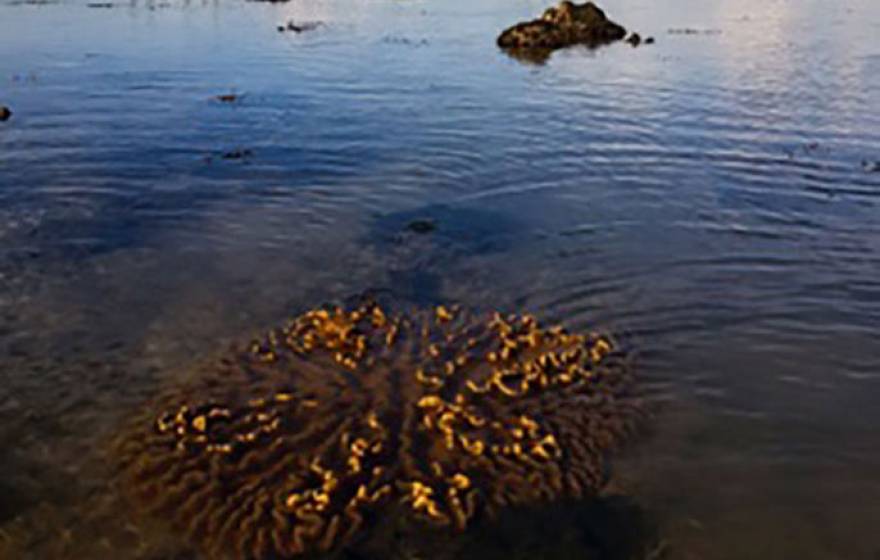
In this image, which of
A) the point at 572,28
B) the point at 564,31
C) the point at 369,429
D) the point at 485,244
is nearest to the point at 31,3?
the point at 564,31

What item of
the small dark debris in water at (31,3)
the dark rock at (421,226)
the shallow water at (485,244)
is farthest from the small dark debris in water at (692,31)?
the small dark debris in water at (31,3)

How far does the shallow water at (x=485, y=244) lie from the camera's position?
412 inches

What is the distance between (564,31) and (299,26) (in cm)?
2160

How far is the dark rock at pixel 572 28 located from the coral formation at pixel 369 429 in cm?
4504

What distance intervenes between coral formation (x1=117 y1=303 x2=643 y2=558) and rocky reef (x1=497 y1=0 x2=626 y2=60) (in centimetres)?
4332

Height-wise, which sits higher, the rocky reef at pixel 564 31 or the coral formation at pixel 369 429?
the rocky reef at pixel 564 31

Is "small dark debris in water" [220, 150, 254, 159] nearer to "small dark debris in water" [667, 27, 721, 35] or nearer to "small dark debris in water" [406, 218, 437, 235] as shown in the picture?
"small dark debris in water" [406, 218, 437, 235]

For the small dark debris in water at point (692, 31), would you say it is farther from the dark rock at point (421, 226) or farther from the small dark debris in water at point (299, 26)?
the dark rock at point (421, 226)

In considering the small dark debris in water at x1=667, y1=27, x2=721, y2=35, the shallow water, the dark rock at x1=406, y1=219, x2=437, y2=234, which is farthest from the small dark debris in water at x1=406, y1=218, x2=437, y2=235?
the small dark debris in water at x1=667, y1=27, x2=721, y2=35

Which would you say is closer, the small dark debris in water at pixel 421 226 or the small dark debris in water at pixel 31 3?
the small dark debris in water at pixel 421 226

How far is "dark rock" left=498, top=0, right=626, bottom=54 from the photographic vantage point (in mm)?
54438

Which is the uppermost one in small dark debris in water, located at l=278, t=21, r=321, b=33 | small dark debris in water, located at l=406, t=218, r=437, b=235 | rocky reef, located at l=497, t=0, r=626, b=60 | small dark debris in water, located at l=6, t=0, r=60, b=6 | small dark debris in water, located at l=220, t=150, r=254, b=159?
rocky reef, located at l=497, t=0, r=626, b=60

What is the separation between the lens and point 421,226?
1906cm

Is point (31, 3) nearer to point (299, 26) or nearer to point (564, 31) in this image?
point (299, 26)
